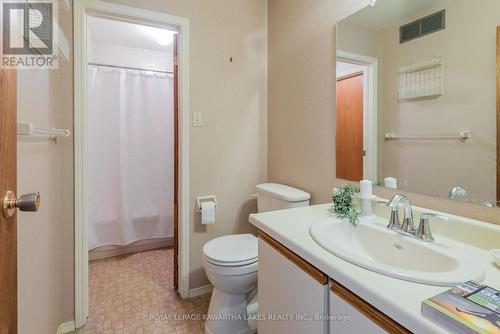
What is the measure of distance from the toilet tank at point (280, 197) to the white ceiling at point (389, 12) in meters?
0.98

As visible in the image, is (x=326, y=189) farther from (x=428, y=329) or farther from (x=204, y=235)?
(x=428, y=329)

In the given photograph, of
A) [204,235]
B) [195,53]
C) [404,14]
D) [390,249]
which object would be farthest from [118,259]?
[404,14]

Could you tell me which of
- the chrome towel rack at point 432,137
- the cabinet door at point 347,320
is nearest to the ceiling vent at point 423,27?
the chrome towel rack at point 432,137

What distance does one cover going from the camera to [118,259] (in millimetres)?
2594

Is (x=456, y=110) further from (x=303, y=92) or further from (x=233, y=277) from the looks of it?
(x=233, y=277)

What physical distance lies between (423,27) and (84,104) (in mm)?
1811

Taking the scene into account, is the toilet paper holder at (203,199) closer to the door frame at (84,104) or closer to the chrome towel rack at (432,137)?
the door frame at (84,104)

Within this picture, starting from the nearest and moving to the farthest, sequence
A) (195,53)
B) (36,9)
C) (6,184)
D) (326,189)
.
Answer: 1. (6,184)
2. (36,9)
3. (326,189)
4. (195,53)

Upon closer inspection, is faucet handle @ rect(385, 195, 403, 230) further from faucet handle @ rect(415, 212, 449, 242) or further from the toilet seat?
the toilet seat

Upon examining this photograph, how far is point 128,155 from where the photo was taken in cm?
266

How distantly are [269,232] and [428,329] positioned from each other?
623 mm

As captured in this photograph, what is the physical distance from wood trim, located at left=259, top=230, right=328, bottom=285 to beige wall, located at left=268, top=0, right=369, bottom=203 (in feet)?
2.10

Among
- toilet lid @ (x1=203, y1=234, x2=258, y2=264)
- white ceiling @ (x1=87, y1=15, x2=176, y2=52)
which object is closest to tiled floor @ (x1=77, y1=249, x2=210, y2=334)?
toilet lid @ (x1=203, y1=234, x2=258, y2=264)

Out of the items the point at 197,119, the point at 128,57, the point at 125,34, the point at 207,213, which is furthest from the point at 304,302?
the point at 128,57
